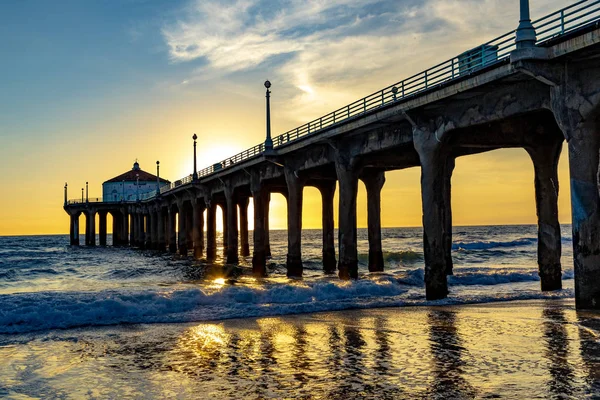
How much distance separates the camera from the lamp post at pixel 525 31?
49.8 ft

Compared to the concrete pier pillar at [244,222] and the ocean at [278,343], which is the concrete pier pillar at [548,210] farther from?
the concrete pier pillar at [244,222]

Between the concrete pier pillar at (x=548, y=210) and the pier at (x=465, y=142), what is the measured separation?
4 cm

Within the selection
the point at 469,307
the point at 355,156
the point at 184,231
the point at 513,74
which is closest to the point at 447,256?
the point at 355,156

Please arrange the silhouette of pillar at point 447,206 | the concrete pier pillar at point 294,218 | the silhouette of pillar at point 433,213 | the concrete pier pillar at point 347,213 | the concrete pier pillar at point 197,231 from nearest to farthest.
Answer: the silhouette of pillar at point 433,213 → the concrete pier pillar at point 347,213 → the silhouette of pillar at point 447,206 → the concrete pier pillar at point 294,218 → the concrete pier pillar at point 197,231

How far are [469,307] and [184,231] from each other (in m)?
50.8

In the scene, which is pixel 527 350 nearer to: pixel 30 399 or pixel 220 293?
pixel 30 399

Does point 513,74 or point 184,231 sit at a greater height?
point 513,74

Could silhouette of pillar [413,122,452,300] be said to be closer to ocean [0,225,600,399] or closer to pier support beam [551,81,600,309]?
ocean [0,225,600,399]

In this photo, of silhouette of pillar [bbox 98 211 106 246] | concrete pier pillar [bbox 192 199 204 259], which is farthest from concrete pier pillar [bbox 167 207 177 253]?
silhouette of pillar [bbox 98 211 106 246]

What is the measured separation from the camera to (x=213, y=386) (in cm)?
877

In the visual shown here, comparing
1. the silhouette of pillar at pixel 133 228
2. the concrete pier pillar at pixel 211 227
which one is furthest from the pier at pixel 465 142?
the silhouette of pillar at pixel 133 228

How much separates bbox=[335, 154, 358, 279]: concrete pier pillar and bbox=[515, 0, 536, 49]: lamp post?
1286 cm

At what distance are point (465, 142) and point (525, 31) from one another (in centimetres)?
653

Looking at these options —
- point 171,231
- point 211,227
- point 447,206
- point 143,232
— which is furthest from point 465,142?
point 143,232
